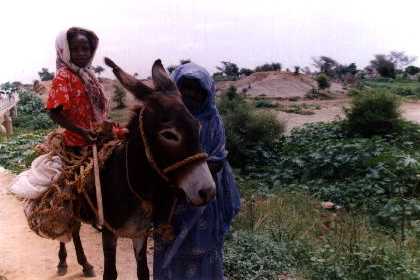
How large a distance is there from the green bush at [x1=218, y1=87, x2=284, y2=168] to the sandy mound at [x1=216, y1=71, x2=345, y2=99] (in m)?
15.0

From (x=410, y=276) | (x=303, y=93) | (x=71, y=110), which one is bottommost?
(x=303, y=93)

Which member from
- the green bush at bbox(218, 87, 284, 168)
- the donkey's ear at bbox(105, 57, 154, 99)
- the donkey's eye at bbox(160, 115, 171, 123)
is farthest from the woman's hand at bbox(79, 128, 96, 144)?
the green bush at bbox(218, 87, 284, 168)

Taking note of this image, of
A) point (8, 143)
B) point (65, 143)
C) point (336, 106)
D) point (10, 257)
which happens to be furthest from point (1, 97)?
point (65, 143)

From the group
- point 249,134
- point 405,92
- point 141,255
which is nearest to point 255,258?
point 141,255

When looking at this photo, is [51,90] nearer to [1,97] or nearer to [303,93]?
[1,97]

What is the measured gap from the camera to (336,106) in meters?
20.6

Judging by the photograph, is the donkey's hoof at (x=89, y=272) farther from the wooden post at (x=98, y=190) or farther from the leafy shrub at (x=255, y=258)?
the wooden post at (x=98, y=190)

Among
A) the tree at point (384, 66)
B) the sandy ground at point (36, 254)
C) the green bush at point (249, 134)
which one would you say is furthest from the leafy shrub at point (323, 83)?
the sandy ground at point (36, 254)

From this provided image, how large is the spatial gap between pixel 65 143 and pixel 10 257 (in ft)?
7.64

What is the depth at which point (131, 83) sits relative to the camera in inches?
109

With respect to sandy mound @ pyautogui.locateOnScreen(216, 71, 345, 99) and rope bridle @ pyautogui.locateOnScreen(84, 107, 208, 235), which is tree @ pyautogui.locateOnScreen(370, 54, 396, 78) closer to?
sandy mound @ pyautogui.locateOnScreen(216, 71, 345, 99)

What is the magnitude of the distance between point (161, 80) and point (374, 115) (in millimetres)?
8652

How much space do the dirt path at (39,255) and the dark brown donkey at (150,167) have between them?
151cm

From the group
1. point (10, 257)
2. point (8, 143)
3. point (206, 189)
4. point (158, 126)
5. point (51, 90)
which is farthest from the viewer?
point (8, 143)
